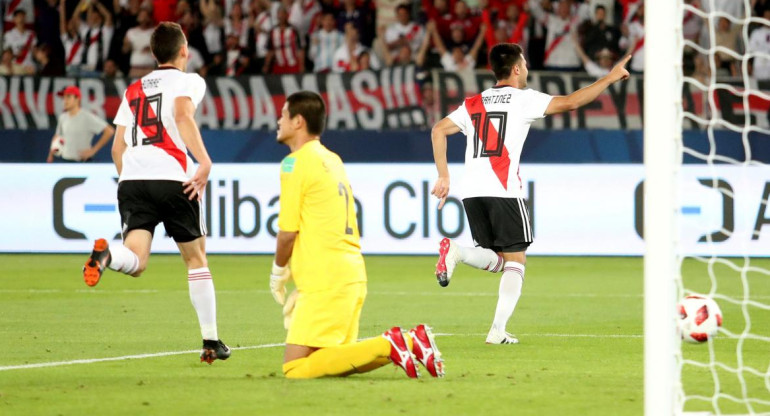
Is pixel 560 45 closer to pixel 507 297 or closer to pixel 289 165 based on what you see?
pixel 507 297

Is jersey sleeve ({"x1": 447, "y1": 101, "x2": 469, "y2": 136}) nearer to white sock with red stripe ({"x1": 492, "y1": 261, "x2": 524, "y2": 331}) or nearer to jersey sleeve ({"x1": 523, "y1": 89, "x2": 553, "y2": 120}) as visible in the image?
jersey sleeve ({"x1": 523, "y1": 89, "x2": 553, "y2": 120})

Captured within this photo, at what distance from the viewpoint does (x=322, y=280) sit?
6.66m

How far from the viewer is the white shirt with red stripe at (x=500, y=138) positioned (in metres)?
8.88

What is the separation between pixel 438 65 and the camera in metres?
19.0

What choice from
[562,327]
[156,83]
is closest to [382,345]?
[156,83]

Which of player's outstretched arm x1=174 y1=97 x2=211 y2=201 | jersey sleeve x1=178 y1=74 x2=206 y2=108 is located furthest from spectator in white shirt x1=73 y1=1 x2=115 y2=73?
player's outstretched arm x1=174 y1=97 x2=211 y2=201

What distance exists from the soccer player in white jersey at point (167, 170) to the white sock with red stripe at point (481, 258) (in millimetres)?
1788

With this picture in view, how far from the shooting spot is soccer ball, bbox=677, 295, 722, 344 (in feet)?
21.1

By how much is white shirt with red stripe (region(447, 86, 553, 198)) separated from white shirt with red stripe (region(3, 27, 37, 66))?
1301 cm

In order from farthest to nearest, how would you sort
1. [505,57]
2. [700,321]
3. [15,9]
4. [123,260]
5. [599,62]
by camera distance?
[15,9]
[599,62]
[505,57]
[123,260]
[700,321]

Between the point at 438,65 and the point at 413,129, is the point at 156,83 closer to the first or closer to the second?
the point at 413,129

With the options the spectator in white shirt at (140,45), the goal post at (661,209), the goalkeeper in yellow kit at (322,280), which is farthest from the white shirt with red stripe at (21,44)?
the goal post at (661,209)

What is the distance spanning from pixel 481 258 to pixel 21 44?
1347 centimetres

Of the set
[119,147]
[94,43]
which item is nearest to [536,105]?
[119,147]
